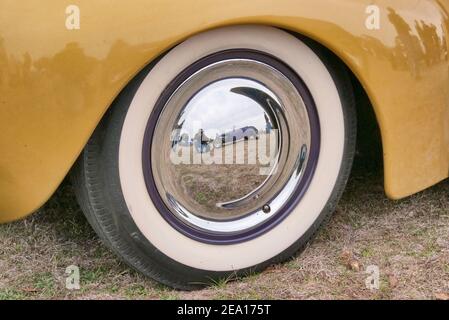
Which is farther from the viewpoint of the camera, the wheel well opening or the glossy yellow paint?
the wheel well opening

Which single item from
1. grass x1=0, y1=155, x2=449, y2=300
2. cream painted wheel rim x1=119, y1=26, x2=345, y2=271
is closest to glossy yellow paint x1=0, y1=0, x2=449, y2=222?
cream painted wheel rim x1=119, y1=26, x2=345, y2=271

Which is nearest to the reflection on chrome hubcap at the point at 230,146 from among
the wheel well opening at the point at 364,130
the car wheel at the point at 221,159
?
the car wheel at the point at 221,159

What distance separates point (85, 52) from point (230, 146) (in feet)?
1.85

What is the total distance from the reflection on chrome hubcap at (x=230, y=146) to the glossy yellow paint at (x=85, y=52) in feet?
0.68

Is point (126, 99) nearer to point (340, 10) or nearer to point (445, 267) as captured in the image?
point (340, 10)

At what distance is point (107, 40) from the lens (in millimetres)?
1950

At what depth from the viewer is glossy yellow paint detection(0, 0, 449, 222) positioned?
1.92m

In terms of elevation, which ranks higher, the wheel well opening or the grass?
the wheel well opening

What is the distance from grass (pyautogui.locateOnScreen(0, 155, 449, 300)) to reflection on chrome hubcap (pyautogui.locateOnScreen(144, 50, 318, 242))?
0.22 metres

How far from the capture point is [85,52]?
194cm

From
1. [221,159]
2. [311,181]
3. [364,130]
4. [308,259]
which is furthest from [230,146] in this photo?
[364,130]

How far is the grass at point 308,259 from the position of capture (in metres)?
2.28

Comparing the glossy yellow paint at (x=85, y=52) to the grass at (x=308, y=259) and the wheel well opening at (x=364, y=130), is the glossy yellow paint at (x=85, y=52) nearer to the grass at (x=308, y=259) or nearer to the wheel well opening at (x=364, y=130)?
the wheel well opening at (x=364, y=130)

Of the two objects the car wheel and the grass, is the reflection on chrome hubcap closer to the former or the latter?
the car wheel
